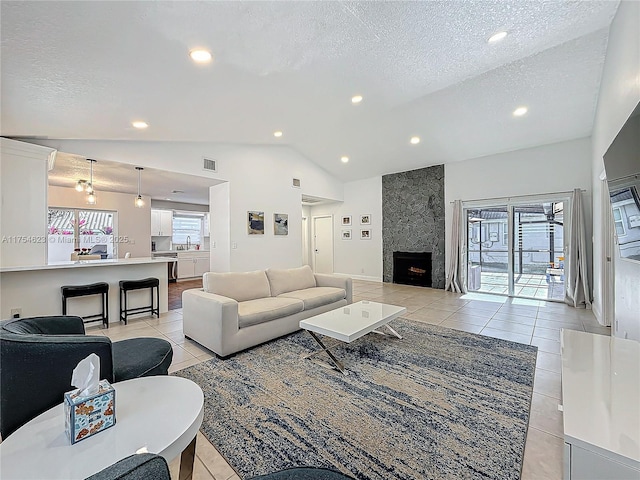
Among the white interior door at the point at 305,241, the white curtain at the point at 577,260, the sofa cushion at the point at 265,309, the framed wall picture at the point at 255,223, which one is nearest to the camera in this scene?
the sofa cushion at the point at 265,309

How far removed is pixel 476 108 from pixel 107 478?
577 centimetres

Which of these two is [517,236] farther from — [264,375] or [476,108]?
[264,375]

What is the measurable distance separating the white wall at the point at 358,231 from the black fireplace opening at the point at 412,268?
22.4 inches

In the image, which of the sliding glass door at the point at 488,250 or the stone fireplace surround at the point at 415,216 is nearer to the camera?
the sliding glass door at the point at 488,250

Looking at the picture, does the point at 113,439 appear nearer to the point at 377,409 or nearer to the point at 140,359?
the point at 140,359

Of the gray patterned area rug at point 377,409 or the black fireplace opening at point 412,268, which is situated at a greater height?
the black fireplace opening at point 412,268

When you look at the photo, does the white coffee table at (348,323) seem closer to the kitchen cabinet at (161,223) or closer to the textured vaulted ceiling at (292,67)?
the textured vaulted ceiling at (292,67)

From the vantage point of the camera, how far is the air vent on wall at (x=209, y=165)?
5.28m

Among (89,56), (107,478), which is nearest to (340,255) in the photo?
(89,56)

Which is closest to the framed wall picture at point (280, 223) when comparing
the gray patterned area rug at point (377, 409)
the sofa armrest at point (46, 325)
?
the gray patterned area rug at point (377, 409)

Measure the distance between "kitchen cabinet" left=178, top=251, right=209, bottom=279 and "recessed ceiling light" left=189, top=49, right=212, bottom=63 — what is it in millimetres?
7746

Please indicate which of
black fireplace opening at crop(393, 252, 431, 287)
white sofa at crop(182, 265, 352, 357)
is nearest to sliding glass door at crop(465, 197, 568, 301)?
black fireplace opening at crop(393, 252, 431, 287)

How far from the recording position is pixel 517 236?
598 cm

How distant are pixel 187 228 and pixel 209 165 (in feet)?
16.6
